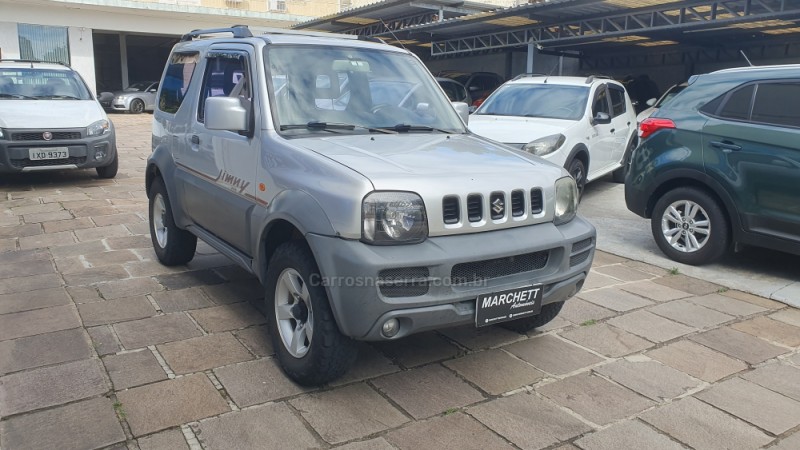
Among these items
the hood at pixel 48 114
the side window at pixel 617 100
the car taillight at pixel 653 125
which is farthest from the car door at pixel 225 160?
the side window at pixel 617 100

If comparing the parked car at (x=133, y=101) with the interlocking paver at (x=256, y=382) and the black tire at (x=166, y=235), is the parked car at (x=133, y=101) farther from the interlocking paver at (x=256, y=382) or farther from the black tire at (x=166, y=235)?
the interlocking paver at (x=256, y=382)

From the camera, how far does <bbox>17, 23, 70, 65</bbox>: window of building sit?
24.2 metres

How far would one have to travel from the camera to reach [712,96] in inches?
229

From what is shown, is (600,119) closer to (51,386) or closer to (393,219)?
(393,219)

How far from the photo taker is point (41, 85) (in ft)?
32.0

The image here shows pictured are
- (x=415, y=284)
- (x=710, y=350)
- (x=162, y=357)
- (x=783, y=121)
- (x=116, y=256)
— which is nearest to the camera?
(x=415, y=284)

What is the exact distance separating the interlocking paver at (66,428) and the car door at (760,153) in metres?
4.98

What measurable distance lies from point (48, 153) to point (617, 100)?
8.26m

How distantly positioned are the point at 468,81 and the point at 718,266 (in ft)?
45.3

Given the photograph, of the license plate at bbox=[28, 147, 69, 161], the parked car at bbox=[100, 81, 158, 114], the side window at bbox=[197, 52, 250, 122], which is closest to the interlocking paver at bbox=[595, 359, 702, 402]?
the side window at bbox=[197, 52, 250, 122]

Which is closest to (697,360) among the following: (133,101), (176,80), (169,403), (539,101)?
(169,403)

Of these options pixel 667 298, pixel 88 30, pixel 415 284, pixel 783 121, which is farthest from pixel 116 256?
pixel 88 30

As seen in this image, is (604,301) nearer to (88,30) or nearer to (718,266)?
(718,266)

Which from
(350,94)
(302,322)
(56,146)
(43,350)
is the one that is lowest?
(43,350)
